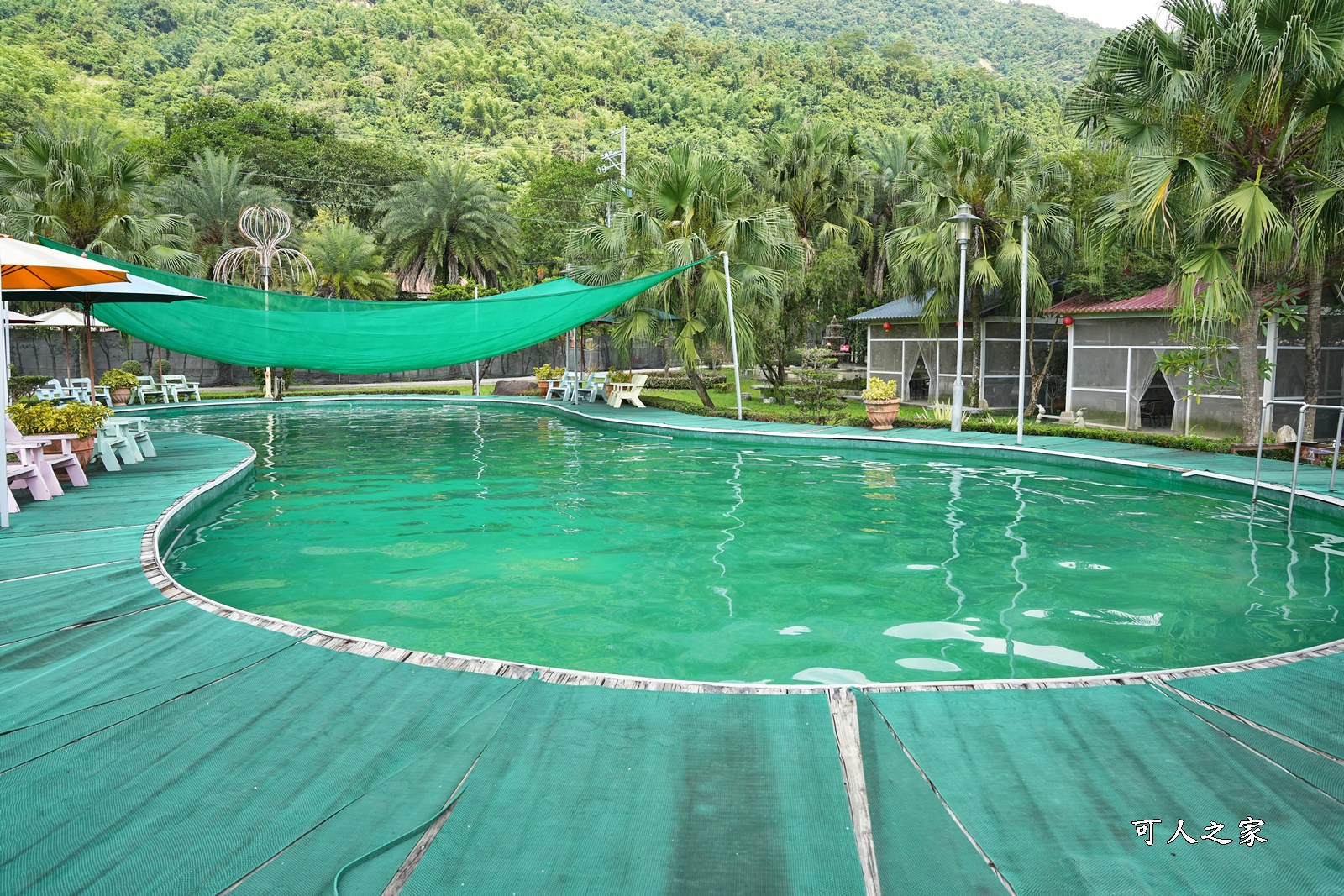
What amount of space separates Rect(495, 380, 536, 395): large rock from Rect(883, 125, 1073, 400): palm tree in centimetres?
1091

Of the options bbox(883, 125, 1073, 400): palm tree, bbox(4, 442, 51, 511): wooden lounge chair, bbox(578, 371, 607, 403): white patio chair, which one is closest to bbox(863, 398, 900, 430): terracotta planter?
bbox(883, 125, 1073, 400): palm tree

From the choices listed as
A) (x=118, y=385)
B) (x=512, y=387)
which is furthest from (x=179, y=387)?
(x=512, y=387)

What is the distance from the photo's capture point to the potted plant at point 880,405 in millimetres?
13570

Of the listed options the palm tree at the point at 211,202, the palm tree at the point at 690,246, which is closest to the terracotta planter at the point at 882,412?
the palm tree at the point at 690,246

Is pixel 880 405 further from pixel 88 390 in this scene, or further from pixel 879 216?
pixel 879 216

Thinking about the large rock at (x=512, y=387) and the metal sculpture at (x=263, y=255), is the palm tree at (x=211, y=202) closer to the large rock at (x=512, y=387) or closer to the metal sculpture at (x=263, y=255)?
the metal sculpture at (x=263, y=255)

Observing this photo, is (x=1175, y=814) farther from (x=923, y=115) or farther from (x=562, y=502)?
(x=923, y=115)

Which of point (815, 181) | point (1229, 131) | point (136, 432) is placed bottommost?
point (136, 432)

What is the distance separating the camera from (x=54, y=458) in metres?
7.69

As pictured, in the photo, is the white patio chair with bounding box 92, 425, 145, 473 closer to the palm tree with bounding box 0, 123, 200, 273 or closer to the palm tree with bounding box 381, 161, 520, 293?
the palm tree with bounding box 0, 123, 200, 273

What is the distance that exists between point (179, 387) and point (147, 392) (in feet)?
2.74

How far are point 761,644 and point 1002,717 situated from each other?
175cm

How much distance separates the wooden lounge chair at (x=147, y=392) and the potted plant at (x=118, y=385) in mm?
210

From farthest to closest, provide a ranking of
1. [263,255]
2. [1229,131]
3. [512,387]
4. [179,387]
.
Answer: [512,387] < [179,387] < [263,255] < [1229,131]
